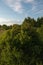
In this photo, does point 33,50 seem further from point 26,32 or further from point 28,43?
point 26,32

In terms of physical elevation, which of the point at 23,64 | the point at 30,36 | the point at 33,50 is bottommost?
the point at 23,64

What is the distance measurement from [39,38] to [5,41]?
15.4 ft

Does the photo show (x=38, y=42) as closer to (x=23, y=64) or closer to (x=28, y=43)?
(x=28, y=43)

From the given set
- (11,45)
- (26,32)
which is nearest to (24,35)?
(26,32)

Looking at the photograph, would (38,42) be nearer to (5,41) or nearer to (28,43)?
(28,43)

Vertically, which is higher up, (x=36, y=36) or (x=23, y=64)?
(x=36, y=36)

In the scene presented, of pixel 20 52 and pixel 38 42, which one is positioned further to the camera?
pixel 38 42

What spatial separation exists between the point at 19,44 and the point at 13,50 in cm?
115

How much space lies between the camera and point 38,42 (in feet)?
87.2

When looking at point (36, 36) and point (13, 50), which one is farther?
point (36, 36)

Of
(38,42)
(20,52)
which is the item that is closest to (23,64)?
(20,52)

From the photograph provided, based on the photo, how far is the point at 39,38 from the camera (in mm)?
27141

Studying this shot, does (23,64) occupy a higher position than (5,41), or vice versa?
(5,41)

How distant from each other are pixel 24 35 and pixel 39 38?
233 cm
